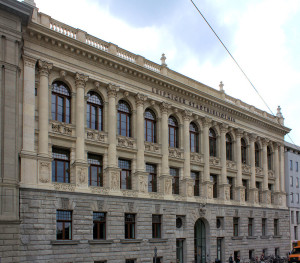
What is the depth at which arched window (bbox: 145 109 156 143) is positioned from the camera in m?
40.0

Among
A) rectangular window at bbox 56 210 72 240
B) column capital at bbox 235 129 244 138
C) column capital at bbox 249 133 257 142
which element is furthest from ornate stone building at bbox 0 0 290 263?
column capital at bbox 249 133 257 142

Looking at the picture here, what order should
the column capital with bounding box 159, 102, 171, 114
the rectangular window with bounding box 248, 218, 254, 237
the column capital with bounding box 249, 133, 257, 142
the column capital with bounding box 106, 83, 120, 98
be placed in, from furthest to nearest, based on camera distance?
1. the column capital with bounding box 249, 133, 257, 142
2. the rectangular window with bounding box 248, 218, 254, 237
3. the column capital with bounding box 159, 102, 171, 114
4. the column capital with bounding box 106, 83, 120, 98

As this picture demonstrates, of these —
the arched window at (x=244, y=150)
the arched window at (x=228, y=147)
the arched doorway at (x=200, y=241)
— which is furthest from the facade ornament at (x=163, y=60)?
the arched window at (x=244, y=150)

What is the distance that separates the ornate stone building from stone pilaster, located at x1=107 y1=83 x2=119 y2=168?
3.2 inches

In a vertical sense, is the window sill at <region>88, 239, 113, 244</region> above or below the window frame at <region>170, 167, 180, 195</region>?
below

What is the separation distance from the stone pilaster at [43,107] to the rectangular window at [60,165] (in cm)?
139

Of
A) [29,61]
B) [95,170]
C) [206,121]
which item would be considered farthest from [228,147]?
[29,61]

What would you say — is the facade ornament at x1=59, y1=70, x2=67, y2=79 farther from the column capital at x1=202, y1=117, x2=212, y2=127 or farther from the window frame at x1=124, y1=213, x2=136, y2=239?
the column capital at x1=202, y1=117, x2=212, y2=127

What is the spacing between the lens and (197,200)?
141 ft

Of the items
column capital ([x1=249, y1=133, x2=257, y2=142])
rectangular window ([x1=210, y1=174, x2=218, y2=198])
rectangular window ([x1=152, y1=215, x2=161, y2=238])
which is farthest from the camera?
column capital ([x1=249, y1=133, x2=257, y2=142])

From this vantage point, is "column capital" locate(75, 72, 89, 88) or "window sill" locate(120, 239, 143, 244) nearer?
"column capital" locate(75, 72, 89, 88)

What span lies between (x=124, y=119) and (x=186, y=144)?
7390 millimetres

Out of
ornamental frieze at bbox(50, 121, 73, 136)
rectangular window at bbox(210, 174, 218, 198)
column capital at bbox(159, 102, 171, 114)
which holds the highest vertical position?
column capital at bbox(159, 102, 171, 114)

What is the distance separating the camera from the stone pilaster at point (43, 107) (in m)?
31.3
